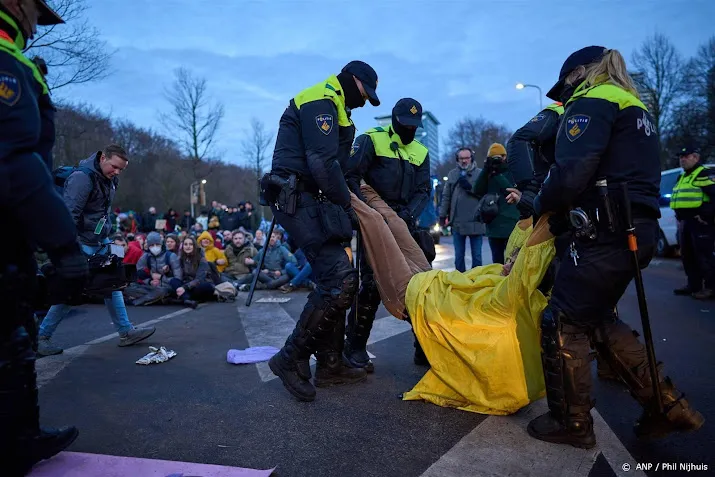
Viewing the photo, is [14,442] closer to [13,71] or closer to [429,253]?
[13,71]

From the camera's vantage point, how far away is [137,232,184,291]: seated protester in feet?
26.9

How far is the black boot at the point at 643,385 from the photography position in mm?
2566

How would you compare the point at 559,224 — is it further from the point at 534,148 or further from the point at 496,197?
the point at 496,197

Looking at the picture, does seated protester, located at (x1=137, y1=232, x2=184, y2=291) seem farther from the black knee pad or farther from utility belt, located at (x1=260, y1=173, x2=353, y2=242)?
the black knee pad

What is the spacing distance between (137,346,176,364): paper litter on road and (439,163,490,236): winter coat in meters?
4.32

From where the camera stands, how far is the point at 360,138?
434cm

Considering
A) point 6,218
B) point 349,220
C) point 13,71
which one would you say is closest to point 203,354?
point 349,220

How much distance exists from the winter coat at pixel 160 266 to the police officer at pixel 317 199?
5324 millimetres

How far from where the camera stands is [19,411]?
2211mm

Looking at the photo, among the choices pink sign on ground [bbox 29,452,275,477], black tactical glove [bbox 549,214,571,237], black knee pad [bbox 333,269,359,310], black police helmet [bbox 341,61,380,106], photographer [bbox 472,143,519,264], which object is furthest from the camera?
photographer [bbox 472,143,519,264]

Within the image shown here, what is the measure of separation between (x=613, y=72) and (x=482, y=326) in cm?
163

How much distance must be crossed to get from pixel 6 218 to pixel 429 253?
3.07 m

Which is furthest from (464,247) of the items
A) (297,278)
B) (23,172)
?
(23,172)

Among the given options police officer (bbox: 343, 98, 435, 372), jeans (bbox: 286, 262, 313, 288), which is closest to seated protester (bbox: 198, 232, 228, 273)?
jeans (bbox: 286, 262, 313, 288)
